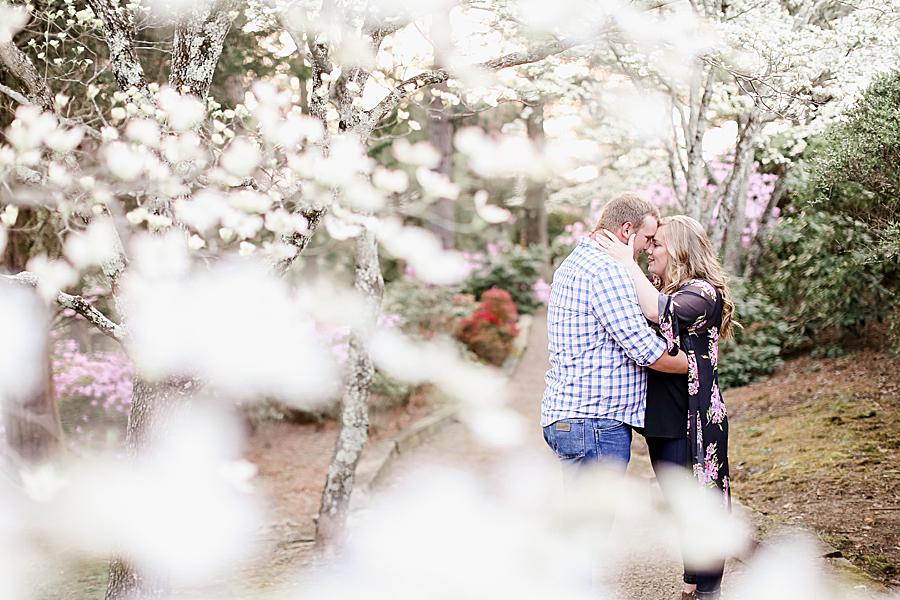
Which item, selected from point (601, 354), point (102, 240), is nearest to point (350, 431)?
point (102, 240)

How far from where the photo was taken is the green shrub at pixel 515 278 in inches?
577

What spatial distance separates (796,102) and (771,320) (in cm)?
451

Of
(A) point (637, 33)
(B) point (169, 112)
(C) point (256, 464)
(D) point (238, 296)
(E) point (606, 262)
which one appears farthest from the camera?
(C) point (256, 464)

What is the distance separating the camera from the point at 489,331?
10984 mm

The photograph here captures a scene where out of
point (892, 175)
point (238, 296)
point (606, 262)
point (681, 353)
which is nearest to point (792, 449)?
point (892, 175)

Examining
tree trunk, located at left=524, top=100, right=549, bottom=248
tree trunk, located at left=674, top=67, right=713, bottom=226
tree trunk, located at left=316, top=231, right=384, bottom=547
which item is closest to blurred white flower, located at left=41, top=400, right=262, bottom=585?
tree trunk, located at left=316, top=231, right=384, bottom=547

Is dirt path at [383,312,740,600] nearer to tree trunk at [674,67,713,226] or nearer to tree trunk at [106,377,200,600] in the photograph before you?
tree trunk at [674,67,713,226]

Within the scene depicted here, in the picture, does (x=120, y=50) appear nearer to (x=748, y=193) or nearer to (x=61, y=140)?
(x=61, y=140)

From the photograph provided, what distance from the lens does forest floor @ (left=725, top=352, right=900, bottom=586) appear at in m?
4.35

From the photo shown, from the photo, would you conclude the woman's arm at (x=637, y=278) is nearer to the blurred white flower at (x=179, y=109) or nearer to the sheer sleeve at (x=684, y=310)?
the sheer sleeve at (x=684, y=310)

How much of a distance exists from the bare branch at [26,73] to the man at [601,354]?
8.76 ft

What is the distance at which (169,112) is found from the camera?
3770 mm

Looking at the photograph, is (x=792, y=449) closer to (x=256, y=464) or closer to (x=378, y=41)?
(x=378, y=41)

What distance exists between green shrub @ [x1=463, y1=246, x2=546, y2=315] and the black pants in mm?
11021
